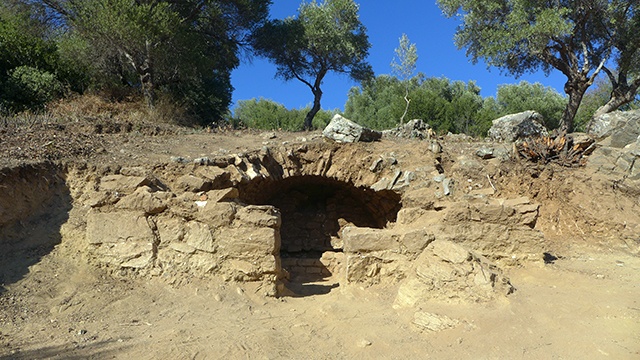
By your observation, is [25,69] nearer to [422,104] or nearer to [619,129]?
[619,129]

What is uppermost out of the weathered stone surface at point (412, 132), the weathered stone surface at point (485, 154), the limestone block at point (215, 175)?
the weathered stone surface at point (412, 132)

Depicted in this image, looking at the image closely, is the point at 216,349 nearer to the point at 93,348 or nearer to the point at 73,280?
the point at 93,348

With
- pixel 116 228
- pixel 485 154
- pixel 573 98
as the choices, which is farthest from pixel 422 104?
pixel 116 228

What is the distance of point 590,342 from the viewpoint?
391cm

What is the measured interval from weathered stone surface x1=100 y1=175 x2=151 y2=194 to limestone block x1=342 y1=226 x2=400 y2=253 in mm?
2745

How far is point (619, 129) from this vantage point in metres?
9.66

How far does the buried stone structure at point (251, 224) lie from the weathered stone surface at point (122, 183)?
13 millimetres

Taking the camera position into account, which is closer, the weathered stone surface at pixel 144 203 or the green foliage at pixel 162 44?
the weathered stone surface at pixel 144 203

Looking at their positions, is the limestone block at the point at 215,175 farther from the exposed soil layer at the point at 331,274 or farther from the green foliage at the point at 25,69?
the green foliage at the point at 25,69

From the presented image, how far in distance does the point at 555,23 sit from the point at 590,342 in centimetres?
1047

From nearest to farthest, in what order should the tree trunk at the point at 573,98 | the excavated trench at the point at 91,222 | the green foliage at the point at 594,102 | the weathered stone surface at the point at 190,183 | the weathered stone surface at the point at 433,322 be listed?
1. the weathered stone surface at the point at 433,322
2. the excavated trench at the point at 91,222
3. the weathered stone surface at the point at 190,183
4. the tree trunk at the point at 573,98
5. the green foliage at the point at 594,102

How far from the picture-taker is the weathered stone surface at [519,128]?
34.5 feet

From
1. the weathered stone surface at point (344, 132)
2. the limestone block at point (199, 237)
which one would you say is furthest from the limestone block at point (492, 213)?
the limestone block at point (199, 237)

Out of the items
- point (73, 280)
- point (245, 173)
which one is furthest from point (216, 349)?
point (245, 173)
